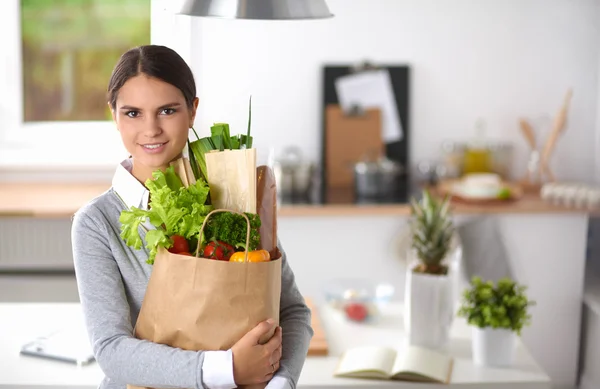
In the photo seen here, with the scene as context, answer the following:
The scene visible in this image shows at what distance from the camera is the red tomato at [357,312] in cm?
244

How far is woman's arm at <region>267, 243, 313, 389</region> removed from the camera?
1.53 metres

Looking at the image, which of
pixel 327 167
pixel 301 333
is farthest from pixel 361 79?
pixel 301 333

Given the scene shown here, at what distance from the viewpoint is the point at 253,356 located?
138 cm

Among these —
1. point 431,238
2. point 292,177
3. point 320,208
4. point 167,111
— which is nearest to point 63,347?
point 167,111

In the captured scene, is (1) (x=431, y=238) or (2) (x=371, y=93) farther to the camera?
(2) (x=371, y=93)

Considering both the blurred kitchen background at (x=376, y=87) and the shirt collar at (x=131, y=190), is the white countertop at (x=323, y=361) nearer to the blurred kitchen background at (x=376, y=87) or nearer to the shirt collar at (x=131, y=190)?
the shirt collar at (x=131, y=190)

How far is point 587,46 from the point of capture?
398 cm

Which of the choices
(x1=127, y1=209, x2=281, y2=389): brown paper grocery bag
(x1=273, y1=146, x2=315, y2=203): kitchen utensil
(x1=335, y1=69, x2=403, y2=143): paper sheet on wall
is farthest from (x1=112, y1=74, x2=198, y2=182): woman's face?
(x1=335, y1=69, x2=403, y2=143): paper sheet on wall

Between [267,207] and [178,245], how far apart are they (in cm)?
16

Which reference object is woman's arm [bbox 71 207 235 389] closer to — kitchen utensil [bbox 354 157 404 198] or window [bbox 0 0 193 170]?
kitchen utensil [bbox 354 157 404 198]

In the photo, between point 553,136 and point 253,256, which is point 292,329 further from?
point 553,136

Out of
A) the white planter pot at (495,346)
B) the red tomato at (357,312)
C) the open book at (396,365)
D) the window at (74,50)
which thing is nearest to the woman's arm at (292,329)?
the open book at (396,365)

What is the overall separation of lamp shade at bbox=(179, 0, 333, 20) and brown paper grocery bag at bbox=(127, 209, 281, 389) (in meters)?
0.46

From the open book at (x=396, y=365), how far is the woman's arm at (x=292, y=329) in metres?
0.44
